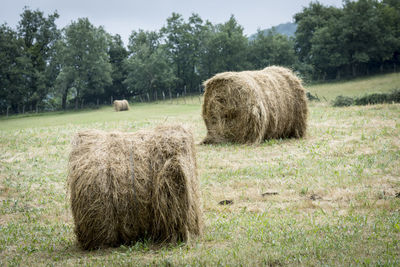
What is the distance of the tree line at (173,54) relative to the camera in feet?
185

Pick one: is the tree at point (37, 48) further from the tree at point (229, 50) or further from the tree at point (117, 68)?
the tree at point (229, 50)

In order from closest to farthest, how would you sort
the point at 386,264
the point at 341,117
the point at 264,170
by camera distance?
the point at 386,264 < the point at 264,170 < the point at 341,117

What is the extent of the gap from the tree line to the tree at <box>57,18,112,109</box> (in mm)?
159

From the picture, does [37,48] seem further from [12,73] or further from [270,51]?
[270,51]

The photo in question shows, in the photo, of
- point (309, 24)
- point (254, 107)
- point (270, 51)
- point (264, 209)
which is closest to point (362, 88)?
point (270, 51)

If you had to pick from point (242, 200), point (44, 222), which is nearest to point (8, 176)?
point (44, 222)

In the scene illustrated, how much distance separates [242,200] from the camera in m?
7.71

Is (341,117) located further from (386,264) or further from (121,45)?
(121,45)

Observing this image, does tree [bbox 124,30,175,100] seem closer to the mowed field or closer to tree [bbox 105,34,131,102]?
tree [bbox 105,34,131,102]

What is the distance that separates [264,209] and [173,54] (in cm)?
6784

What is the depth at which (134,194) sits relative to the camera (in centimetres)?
575

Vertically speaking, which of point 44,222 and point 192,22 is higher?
point 192,22

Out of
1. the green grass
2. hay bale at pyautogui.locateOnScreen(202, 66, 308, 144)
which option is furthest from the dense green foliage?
hay bale at pyautogui.locateOnScreen(202, 66, 308, 144)

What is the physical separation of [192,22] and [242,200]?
69642 mm
